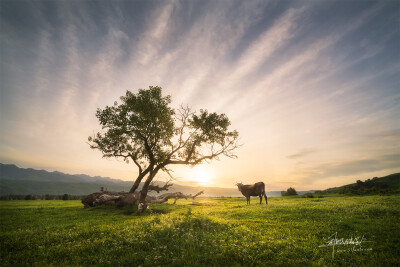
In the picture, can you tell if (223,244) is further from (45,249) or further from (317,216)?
(317,216)

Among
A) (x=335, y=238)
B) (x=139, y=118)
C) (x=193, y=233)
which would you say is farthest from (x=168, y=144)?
(x=335, y=238)

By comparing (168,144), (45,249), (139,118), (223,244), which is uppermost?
(139,118)

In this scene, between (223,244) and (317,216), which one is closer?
(223,244)

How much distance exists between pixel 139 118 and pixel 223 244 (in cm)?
1885

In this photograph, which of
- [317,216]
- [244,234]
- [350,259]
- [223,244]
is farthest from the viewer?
[317,216]

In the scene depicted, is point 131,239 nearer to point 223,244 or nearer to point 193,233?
point 193,233

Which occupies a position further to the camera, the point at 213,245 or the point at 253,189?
the point at 253,189

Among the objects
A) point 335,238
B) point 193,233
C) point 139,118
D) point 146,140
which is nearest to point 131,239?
point 193,233

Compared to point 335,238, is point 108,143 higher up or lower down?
higher up

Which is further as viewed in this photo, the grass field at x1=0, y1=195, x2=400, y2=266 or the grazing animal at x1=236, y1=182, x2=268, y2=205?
the grazing animal at x1=236, y1=182, x2=268, y2=205

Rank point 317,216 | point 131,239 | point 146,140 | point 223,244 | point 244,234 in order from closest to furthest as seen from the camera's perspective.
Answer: point 223,244 < point 131,239 < point 244,234 < point 317,216 < point 146,140

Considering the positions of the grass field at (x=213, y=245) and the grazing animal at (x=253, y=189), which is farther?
the grazing animal at (x=253, y=189)

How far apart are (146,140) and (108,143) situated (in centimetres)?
709

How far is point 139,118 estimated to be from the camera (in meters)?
22.6
